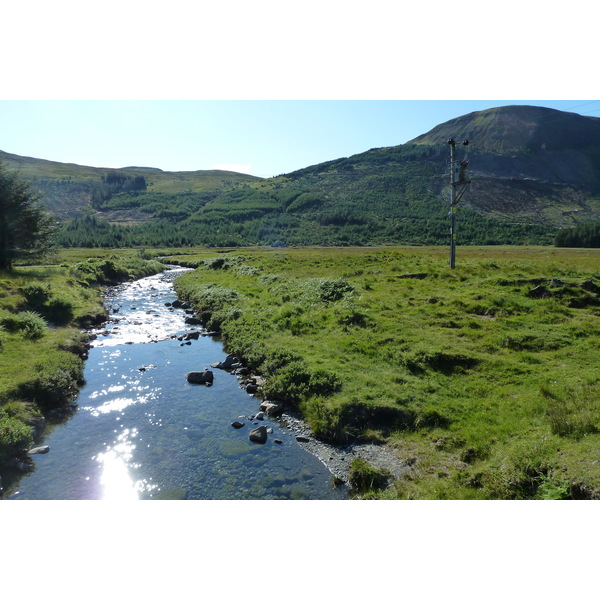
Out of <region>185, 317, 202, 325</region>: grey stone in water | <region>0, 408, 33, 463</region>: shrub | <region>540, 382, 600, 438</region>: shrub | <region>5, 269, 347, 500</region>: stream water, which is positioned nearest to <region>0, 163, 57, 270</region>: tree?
<region>185, 317, 202, 325</region>: grey stone in water

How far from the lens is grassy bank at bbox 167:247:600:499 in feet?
32.3

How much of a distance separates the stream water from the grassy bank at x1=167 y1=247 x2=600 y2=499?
1887 millimetres

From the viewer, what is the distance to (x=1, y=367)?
53.7ft

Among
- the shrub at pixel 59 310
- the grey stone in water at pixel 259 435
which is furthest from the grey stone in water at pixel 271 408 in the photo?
the shrub at pixel 59 310

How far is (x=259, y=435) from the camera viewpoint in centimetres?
1334

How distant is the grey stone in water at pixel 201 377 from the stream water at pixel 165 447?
297 mm

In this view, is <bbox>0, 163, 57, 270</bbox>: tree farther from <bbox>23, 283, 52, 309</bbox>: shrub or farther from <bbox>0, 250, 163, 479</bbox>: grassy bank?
<bbox>23, 283, 52, 309</bbox>: shrub

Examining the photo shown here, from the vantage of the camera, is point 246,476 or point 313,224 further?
point 313,224

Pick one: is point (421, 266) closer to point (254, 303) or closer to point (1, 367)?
point (254, 303)

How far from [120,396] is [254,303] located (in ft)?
44.9

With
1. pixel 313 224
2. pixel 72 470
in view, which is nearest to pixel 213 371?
pixel 72 470

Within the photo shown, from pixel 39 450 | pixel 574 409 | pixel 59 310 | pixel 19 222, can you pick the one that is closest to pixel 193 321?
pixel 59 310

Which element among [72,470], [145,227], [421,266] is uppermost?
[145,227]

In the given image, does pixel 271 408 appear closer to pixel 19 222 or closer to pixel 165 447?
pixel 165 447
